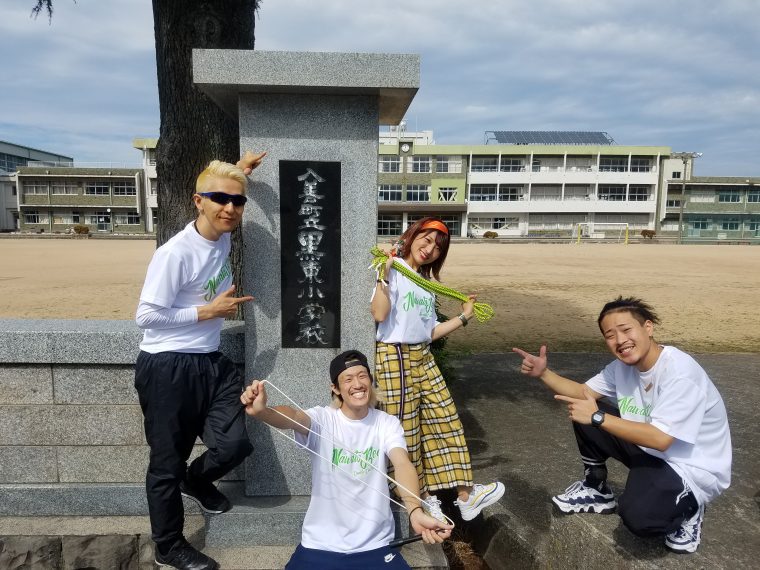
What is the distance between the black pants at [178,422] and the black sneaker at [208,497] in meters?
0.22

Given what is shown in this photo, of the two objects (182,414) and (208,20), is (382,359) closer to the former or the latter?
(182,414)

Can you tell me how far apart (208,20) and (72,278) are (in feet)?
48.2

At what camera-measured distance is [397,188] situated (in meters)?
54.2

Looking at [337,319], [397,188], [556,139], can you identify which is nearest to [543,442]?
[337,319]

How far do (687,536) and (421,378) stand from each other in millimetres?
1421

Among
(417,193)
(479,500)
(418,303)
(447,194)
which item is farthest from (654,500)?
(447,194)

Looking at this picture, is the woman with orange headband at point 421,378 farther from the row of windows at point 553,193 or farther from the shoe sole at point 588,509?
the row of windows at point 553,193

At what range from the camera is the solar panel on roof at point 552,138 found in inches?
2148

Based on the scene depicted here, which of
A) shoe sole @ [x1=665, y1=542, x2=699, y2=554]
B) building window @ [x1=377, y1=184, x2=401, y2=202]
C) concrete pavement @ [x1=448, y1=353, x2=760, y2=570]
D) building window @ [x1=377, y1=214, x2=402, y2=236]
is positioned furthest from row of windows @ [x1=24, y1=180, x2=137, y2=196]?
shoe sole @ [x1=665, y1=542, x2=699, y2=554]

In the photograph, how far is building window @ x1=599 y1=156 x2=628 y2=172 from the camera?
53.3 metres

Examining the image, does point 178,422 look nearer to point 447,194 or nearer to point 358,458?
point 358,458

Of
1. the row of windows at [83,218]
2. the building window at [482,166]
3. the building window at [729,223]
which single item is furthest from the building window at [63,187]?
the building window at [729,223]

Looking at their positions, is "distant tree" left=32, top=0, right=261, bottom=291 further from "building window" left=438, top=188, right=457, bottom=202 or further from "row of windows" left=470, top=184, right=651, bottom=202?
"row of windows" left=470, top=184, right=651, bottom=202

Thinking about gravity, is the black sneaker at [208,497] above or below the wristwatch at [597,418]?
below
